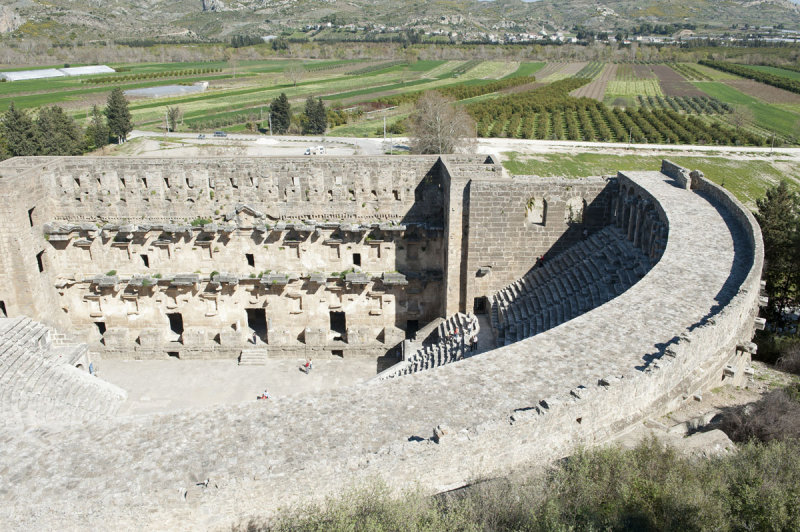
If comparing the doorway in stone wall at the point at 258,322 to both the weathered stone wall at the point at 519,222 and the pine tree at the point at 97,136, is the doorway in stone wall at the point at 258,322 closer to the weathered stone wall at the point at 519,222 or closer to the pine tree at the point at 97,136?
the weathered stone wall at the point at 519,222

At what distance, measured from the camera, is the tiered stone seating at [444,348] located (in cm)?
1788

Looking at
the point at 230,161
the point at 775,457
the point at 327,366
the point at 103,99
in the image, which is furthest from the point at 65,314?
the point at 103,99

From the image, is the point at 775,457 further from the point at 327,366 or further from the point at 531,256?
the point at 327,366

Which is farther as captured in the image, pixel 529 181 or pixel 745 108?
pixel 745 108

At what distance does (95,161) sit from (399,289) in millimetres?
10990

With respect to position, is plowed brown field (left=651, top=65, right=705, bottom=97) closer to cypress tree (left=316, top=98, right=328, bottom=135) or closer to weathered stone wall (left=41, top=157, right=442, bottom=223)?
cypress tree (left=316, top=98, right=328, bottom=135)

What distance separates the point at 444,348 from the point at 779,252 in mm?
10688

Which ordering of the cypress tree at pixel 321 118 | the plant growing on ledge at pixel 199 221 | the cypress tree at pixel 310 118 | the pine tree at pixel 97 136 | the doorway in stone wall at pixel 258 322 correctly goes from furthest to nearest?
the cypress tree at pixel 321 118
the cypress tree at pixel 310 118
the pine tree at pixel 97 136
the doorway in stone wall at pixel 258 322
the plant growing on ledge at pixel 199 221

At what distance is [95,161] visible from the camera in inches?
821

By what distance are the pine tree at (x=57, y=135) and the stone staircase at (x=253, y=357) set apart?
28169 millimetres

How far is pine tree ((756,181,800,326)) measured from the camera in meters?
19.0

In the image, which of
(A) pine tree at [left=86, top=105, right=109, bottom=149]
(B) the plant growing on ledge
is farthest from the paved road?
(B) the plant growing on ledge

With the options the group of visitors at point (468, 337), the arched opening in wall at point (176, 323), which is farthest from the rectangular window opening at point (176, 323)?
the group of visitors at point (468, 337)

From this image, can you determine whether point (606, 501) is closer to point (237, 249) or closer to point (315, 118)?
point (237, 249)
